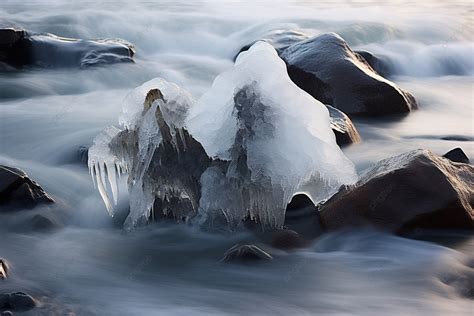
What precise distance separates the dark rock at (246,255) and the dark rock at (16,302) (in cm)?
109

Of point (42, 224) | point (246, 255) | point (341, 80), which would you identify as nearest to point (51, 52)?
point (341, 80)

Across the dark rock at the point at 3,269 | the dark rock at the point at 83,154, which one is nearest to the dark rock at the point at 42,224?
the dark rock at the point at 3,269

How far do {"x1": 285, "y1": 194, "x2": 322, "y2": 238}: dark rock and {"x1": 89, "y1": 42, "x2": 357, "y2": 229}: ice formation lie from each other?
9.3 inches

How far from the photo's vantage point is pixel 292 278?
393 centimetres

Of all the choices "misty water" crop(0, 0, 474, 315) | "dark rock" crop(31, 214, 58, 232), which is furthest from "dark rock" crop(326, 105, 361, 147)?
"dark rock" crop(31, 214, 58, 232)

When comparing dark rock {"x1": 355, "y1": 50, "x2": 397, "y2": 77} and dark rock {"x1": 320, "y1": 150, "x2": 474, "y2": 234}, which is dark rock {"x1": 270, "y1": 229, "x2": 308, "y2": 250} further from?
dark rock {"x1": 355, "y1": 50, "x2": 397, "y2": 77}

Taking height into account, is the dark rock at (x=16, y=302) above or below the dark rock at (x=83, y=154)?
above

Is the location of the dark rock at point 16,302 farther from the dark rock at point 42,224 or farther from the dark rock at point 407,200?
the dark rock at point 407,200

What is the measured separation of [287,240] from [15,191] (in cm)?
191

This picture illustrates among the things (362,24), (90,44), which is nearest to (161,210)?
(90,44)

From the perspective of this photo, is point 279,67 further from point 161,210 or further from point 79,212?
point 79,212

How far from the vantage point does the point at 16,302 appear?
11.3ft

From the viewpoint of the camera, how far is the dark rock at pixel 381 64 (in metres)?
10.5

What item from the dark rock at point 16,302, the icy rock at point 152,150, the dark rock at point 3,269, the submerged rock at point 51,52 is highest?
the icy rock at point 152,150
